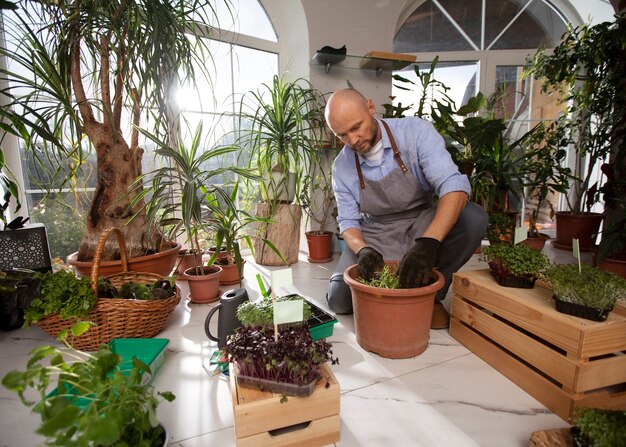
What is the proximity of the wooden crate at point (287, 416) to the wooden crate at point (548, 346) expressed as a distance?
620mm

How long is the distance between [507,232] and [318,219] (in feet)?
4.62

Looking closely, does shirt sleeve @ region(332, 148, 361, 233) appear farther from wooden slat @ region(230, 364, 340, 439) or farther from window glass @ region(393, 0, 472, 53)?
window glass @ region(393, 0, 472, 53)

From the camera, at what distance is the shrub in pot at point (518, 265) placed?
1168mm

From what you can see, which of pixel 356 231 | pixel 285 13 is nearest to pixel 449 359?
pixel 356 231

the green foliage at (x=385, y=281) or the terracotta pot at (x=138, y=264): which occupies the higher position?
the green foliage at (x=385, y=281)

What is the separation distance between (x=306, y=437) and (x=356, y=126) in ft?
3.53

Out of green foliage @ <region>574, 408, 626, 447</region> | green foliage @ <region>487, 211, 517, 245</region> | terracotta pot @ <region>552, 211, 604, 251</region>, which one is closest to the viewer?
green foliage @ <region>574, 408, 626, 447</region>

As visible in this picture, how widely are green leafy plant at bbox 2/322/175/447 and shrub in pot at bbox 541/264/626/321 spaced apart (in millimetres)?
1041

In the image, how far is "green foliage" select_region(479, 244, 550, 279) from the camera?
1.17m

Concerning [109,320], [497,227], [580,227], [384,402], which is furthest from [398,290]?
[580,227]

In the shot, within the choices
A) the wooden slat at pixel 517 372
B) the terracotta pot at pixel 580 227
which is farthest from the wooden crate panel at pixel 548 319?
the terracotta pot at pixel 580 227

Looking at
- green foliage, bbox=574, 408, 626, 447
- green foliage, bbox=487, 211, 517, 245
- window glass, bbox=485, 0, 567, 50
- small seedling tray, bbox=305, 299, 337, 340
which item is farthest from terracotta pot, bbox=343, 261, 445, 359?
window glass, bbox=485, 0, 567, 50

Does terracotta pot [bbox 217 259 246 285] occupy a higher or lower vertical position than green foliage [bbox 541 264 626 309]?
lower

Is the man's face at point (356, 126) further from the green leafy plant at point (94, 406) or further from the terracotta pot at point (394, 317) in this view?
the green leafy plant at point (94, 406)
